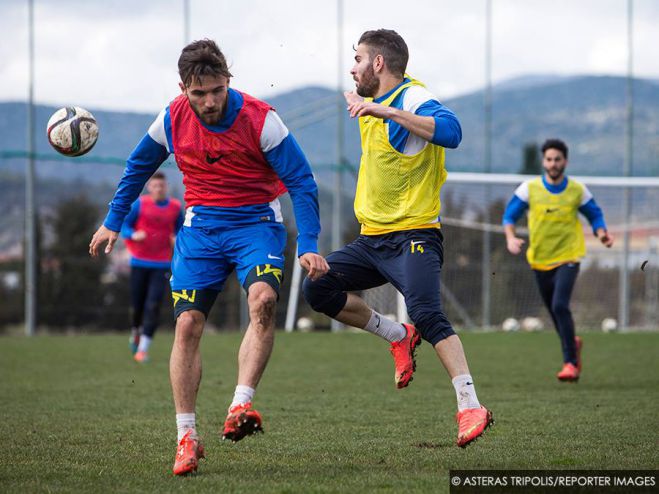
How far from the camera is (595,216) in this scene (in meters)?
10.3

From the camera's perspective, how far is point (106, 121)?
2172 centimetres

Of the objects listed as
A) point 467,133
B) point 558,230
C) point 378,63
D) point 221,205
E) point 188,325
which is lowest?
point 188,325

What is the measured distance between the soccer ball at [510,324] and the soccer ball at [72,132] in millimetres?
15191

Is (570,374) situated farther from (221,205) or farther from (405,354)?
(221,205)

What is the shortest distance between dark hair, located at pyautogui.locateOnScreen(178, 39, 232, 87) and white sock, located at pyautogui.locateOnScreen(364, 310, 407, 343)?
202 cm

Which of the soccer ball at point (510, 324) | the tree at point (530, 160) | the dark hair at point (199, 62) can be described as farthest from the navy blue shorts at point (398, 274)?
the tree at point (530, 160)

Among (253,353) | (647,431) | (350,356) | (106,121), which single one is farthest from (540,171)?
(253,353)

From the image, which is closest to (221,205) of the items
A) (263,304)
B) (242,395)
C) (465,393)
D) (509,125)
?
(263,304)

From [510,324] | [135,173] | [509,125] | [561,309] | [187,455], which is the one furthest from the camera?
[509,125]

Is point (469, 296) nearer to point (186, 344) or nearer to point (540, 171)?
point (540, 171)

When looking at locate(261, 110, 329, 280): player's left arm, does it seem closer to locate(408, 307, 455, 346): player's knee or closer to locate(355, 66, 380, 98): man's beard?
locate(408, 307, 455, 346): player's knee

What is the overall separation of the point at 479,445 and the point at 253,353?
1.48m

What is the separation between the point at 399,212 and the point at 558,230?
4606mm

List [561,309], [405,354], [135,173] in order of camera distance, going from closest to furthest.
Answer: [135,173] < [405,354] < [561,309]
